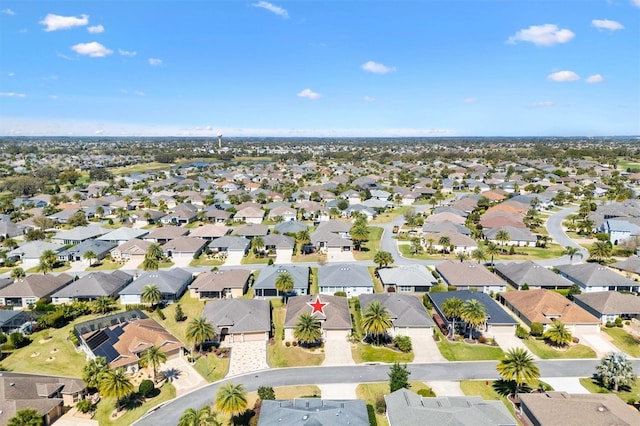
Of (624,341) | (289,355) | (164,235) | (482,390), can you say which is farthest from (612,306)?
(164,235)

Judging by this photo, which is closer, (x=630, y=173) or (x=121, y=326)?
(x=121, y=326)

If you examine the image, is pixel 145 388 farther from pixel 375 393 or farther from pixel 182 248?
pixel 182 248

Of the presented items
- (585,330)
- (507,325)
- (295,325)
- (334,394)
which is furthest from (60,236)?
(585,330)

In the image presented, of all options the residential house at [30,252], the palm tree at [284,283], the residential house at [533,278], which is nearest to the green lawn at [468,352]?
the residential house at [533,278]

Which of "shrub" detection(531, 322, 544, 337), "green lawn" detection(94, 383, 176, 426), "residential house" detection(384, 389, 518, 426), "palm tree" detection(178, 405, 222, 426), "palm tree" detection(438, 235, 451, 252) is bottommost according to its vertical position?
"green lawn" detection(94, 383, 176, 426)

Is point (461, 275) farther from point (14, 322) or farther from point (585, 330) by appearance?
point (14, 322)

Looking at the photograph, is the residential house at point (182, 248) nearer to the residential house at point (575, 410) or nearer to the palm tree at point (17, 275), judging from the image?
the palm tree at point (17, 275)

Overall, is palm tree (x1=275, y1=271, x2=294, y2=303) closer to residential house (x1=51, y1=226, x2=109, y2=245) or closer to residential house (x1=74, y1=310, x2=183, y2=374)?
residential house (x1=74, y1=310, x2=183, y2=374)

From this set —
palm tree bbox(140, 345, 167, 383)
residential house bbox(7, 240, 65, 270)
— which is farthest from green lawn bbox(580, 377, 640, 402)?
residential house bbox(7, 240, 65, 270)
